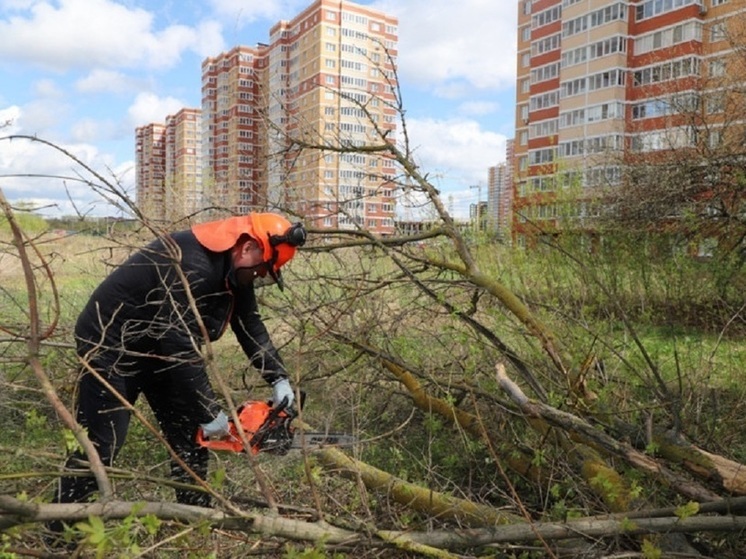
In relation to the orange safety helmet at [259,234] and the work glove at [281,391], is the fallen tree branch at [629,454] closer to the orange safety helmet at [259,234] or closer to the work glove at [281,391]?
the work glove at [281,391]

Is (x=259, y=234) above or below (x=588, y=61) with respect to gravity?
below

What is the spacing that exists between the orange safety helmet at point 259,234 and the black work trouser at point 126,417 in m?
0.69

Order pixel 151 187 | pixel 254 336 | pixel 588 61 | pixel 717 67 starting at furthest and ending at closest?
pixel 588 61 → pixel 717 67 → pixel 151 187 → pixel 254 336

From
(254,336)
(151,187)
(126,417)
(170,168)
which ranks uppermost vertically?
(170,168)

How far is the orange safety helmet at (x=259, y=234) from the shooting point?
117 inches

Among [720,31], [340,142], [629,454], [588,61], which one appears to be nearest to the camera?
[629,454]

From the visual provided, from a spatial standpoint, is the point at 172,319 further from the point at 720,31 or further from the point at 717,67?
the point at 717,67

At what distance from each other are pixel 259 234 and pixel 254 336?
25.3 inches

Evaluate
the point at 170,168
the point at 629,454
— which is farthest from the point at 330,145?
the point at 170,168

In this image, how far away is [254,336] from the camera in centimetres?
333

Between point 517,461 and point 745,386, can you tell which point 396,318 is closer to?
point 517,461

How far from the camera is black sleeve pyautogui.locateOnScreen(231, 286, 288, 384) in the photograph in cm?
325

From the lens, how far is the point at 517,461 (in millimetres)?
3391

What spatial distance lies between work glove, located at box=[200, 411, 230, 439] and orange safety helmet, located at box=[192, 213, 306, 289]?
0.79 m
